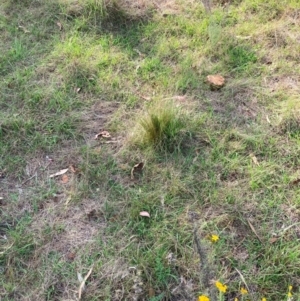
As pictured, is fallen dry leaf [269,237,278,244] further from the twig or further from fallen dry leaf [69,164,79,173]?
fallen dry leaf [69,164,79,173]

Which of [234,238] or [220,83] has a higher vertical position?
[220,83]

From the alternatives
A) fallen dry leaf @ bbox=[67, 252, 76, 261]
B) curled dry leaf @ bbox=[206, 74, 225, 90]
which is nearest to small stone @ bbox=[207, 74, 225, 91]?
curled dry leaf @ bbox=[206, 74, 225, 90]

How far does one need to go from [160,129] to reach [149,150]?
0.44ft

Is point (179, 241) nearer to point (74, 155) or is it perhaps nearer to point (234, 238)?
point (234, 238)

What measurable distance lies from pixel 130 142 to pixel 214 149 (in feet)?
1.56

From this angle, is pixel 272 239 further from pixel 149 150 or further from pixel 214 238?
pixel 149 150

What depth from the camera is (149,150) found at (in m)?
2.58

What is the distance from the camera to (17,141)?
2713mm

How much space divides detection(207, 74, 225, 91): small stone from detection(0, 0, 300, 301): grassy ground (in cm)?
4

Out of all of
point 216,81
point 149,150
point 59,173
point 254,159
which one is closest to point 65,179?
point 59,173

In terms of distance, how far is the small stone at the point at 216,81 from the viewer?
116 inches

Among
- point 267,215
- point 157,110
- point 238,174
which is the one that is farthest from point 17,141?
point 267,215

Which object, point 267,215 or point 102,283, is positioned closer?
point 102,283

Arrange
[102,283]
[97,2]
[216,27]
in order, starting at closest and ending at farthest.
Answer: [102,283]
[216,27]
[97,2]
